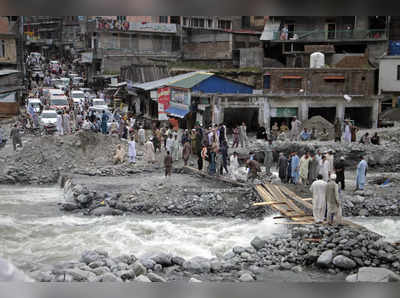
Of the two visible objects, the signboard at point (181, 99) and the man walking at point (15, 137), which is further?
the man walking at point (15, 137)

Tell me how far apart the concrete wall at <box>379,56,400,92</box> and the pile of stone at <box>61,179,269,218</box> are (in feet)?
18.2

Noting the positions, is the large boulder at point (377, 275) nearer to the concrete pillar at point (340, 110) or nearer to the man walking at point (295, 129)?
the man walking at point (295, 129)

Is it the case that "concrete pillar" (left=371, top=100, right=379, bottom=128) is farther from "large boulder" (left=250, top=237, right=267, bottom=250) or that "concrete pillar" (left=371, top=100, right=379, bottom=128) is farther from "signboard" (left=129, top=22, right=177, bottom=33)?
"signboard" (left=129, top=22, right=177, bottom=33)

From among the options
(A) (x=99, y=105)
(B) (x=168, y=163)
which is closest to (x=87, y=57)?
(A) (x=99, y=105)

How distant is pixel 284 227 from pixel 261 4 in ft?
12.3

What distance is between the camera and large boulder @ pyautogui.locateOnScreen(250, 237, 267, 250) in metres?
5.70

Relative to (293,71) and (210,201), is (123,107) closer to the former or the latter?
(293,71)

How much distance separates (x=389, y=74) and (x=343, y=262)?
28.4ft

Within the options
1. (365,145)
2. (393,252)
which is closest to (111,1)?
(393,252)

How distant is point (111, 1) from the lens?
290cm

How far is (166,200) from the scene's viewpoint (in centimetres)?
786

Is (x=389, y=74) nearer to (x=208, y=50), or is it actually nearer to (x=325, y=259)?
(x=208, y=50)

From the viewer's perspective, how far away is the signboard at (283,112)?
715 cm

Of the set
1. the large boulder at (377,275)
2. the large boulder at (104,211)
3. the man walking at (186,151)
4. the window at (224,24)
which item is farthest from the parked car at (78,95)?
the large boulder at (377,275)
